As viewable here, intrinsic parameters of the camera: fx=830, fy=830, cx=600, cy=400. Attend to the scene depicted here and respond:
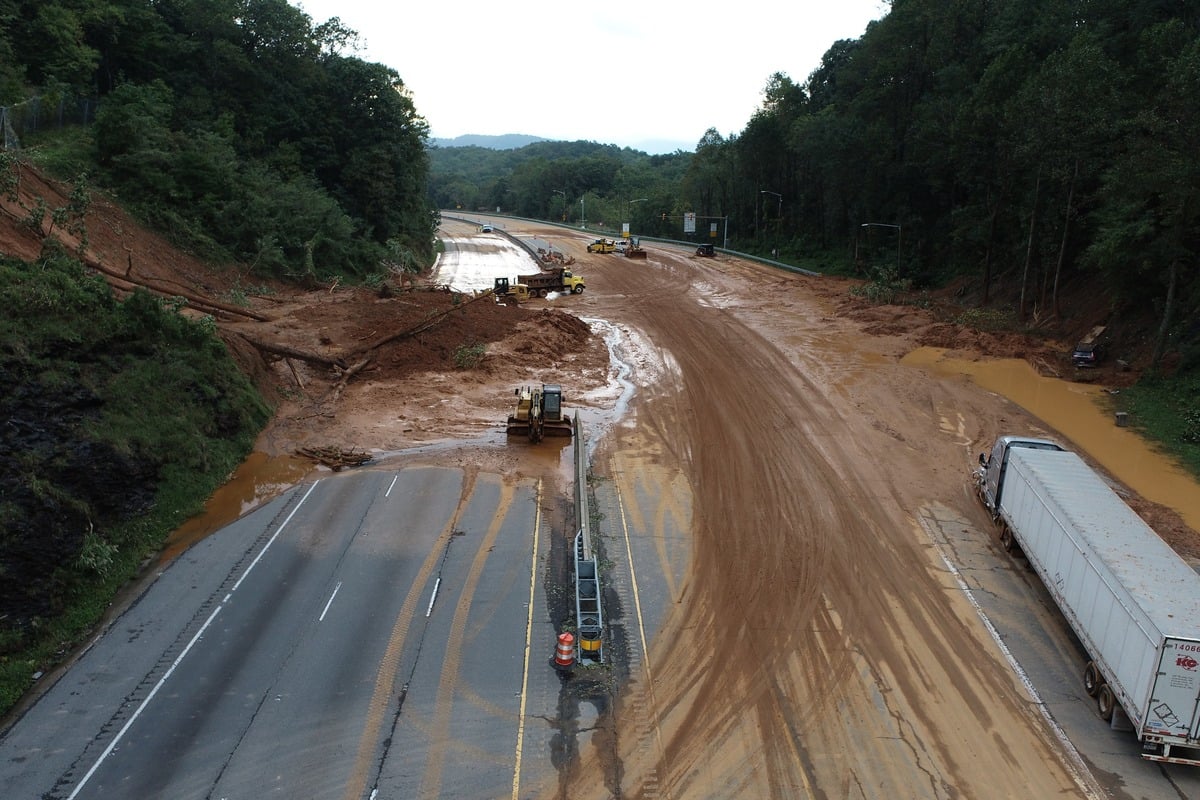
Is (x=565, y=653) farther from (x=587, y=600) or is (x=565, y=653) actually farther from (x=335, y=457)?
(x=335, y=457)

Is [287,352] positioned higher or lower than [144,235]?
lower

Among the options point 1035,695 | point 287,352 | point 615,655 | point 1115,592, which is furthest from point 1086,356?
point 287,352

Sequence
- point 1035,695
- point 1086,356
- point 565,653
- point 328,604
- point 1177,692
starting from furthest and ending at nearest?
1. point 1086,356
2. point 328,604
3. point 565,653
4. point 1035,695
5. point 1177,692

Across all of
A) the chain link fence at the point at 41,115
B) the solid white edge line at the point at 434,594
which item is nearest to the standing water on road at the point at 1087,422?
the solid white edge line at the point at 434,594

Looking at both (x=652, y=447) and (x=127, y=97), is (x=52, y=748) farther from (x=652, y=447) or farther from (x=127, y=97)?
(x=127, y=97)

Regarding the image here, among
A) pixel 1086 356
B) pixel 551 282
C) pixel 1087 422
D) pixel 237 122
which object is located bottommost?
pixel 1087 422

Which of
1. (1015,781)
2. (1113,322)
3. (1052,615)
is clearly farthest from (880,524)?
(1113,322)

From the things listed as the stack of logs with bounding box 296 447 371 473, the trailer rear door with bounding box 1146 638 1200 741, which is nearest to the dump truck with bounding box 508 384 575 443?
the stack of logs with bounding box 296 447 371 473
